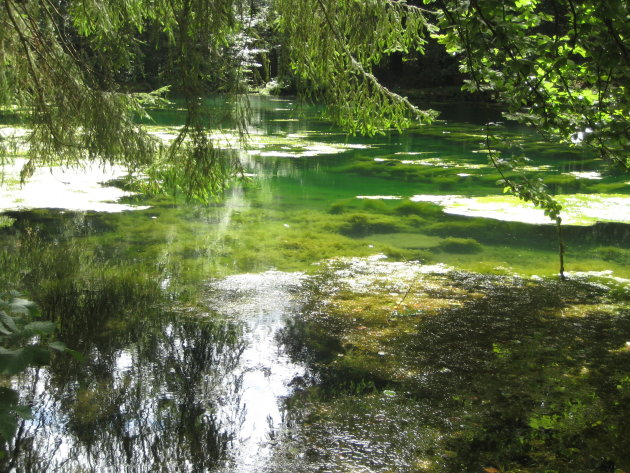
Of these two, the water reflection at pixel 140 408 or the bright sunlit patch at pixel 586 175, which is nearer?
the water reflection at pixel 140 408

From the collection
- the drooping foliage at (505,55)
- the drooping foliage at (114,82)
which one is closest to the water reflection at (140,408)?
the drooping foliage at (114,82)

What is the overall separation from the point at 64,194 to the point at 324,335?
19.3ft

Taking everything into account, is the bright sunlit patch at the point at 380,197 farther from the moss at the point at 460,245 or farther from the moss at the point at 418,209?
the moss at the point at 460,245

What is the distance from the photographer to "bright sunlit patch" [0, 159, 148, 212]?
809 centimetres

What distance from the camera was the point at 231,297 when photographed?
16.5 ft

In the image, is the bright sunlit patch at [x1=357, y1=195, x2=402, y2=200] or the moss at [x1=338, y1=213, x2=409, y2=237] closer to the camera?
the moss at [x1=338, y1=213, x2=409, y2=237]

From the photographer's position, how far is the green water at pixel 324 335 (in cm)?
298

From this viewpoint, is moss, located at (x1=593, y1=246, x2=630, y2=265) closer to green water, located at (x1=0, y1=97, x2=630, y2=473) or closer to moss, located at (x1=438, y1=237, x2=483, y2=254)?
green water, located at (x1=0, y1=97, x2=630, y2=473)

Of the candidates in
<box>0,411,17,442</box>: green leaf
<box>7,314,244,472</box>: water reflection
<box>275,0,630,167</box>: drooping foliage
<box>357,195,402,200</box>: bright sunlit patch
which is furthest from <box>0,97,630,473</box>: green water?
<box>0,411,17,442</box>: green leaf

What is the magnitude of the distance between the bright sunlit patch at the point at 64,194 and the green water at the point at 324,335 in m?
0.37

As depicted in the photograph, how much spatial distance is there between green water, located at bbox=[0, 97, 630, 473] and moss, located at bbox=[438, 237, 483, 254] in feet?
0.12

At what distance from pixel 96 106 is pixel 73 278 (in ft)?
Answer: 4.99

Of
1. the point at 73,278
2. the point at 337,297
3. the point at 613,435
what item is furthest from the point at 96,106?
the point at 613,435

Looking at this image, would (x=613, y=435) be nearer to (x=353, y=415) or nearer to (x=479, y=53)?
(x=353, y=415)
